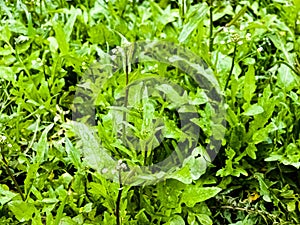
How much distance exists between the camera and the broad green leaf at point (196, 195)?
4.45 ft

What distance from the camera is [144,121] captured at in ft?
4.73

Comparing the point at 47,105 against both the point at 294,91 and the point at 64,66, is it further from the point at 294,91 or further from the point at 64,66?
the point at 294,91

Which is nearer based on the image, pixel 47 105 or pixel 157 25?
pixel 47 105

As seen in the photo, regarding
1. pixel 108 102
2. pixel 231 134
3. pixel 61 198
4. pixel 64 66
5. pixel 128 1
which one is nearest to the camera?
pixel 61 198

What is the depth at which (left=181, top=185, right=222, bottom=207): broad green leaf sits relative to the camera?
1357 millimetres

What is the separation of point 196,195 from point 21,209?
445 millimetres

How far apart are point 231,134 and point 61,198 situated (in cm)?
51

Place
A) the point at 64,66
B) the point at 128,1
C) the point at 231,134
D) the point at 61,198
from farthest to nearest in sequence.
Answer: the point at 128,1, the point at 64,66, the point at 231,134, the point at 61,198

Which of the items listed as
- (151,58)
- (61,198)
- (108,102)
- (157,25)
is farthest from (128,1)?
(61,198)

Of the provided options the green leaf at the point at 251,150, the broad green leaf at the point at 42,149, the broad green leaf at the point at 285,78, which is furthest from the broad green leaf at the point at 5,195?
the broad green leaf at the point at 285,78

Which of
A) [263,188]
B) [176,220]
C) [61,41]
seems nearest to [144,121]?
[176,220]

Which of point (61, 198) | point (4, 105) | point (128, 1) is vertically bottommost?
point (61, 198)

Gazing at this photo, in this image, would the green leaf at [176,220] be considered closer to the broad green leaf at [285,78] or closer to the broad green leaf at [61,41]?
the broad green leaf at [285,78]

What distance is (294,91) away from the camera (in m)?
1.74
